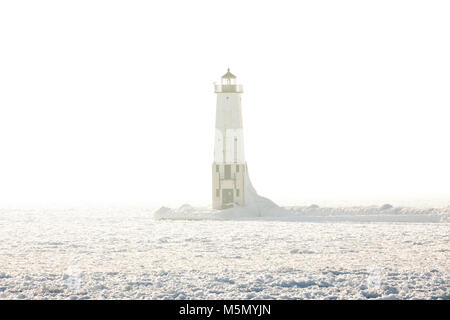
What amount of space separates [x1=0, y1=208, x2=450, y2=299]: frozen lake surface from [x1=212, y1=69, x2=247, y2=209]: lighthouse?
9.33 m

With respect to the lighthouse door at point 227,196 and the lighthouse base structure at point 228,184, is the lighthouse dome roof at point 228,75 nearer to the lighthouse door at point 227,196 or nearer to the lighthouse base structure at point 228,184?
the lighthouse base structure at point 228,184

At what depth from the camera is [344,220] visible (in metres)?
34.7

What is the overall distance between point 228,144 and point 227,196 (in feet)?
9.80

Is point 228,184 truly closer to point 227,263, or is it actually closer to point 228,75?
point 228,75

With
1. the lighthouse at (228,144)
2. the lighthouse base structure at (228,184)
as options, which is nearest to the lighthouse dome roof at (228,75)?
the lighthouse at (228,144)

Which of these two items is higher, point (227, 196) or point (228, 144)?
point (228, 144)

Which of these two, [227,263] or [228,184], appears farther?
[228,184]

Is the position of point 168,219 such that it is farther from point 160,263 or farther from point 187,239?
point 160,263

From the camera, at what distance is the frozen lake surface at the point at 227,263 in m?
12.6

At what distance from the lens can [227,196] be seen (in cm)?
3831

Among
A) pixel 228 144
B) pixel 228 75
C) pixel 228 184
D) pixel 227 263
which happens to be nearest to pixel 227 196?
pixel 228 184

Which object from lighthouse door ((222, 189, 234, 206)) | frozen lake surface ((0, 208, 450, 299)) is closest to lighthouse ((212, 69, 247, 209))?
lighthouse door ((222, 189, 234, 206))

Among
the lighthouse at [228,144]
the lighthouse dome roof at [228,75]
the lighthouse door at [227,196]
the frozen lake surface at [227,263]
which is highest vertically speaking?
the lighthouse dome roof at [228,75]

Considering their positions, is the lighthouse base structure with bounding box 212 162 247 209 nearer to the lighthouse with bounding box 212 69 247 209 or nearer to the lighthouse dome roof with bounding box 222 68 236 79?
the lighthouse with bounding box 212 69 247 209
